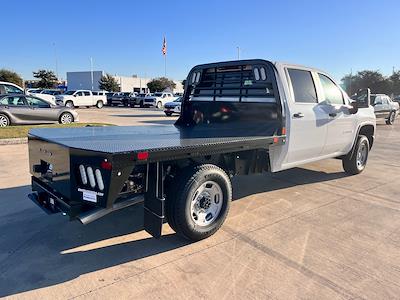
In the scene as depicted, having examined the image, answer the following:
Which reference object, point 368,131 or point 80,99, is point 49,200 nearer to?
point 368,131

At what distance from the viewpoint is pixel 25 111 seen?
13508 millimetres

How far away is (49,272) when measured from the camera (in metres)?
3.25

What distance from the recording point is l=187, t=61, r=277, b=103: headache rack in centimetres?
515

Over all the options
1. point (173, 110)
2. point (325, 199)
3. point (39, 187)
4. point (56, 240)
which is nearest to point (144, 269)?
point (56, 240)

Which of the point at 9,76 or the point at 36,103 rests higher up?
the point at 9,76

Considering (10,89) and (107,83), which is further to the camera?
(107,83)

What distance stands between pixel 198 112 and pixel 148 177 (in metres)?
2.87

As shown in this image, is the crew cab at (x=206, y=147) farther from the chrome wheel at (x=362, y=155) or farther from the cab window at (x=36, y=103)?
the cab window at (x=36, y=103)

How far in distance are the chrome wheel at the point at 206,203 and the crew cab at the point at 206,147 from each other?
0.04ft

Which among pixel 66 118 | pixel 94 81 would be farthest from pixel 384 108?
pixel 94 81

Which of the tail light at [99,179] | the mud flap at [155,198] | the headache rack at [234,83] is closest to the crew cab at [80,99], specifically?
the headache rack at [234,83]

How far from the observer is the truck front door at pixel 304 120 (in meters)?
5.16

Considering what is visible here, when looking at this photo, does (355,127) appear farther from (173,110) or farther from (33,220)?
(173,110)

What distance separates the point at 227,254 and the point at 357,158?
474cm
